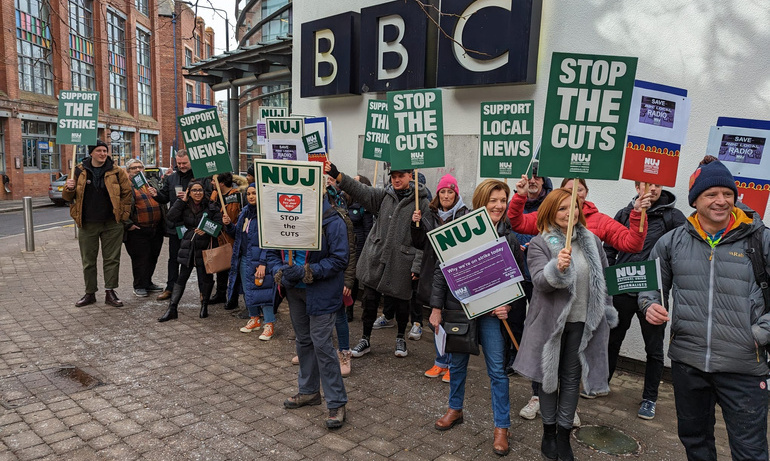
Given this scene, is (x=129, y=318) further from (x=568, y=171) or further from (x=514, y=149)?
(x=568, y=171)

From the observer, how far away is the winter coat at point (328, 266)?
4258 millimetres

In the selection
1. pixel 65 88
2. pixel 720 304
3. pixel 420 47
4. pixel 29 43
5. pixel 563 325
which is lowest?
pixel 563 325

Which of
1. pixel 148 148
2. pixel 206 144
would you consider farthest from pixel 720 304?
pixel 148 148

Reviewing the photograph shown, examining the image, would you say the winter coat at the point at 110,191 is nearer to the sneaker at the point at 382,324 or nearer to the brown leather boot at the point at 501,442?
the sneaker at the point at 382,324

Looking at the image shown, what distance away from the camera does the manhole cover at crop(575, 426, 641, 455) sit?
4.05 metres

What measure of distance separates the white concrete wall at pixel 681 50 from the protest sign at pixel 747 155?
3.07ft

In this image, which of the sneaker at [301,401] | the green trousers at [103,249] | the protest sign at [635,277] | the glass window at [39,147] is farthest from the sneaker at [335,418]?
the glass window at [39,147]

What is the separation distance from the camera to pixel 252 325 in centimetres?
675

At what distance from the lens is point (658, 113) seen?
3951 mm

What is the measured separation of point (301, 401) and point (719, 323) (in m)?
3.18

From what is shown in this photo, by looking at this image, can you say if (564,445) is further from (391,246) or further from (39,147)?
(39,147)

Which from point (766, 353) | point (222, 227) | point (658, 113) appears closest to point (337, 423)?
point (766, 353)

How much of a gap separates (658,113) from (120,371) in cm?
532

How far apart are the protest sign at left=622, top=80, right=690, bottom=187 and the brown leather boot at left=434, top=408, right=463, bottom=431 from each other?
226 cm
